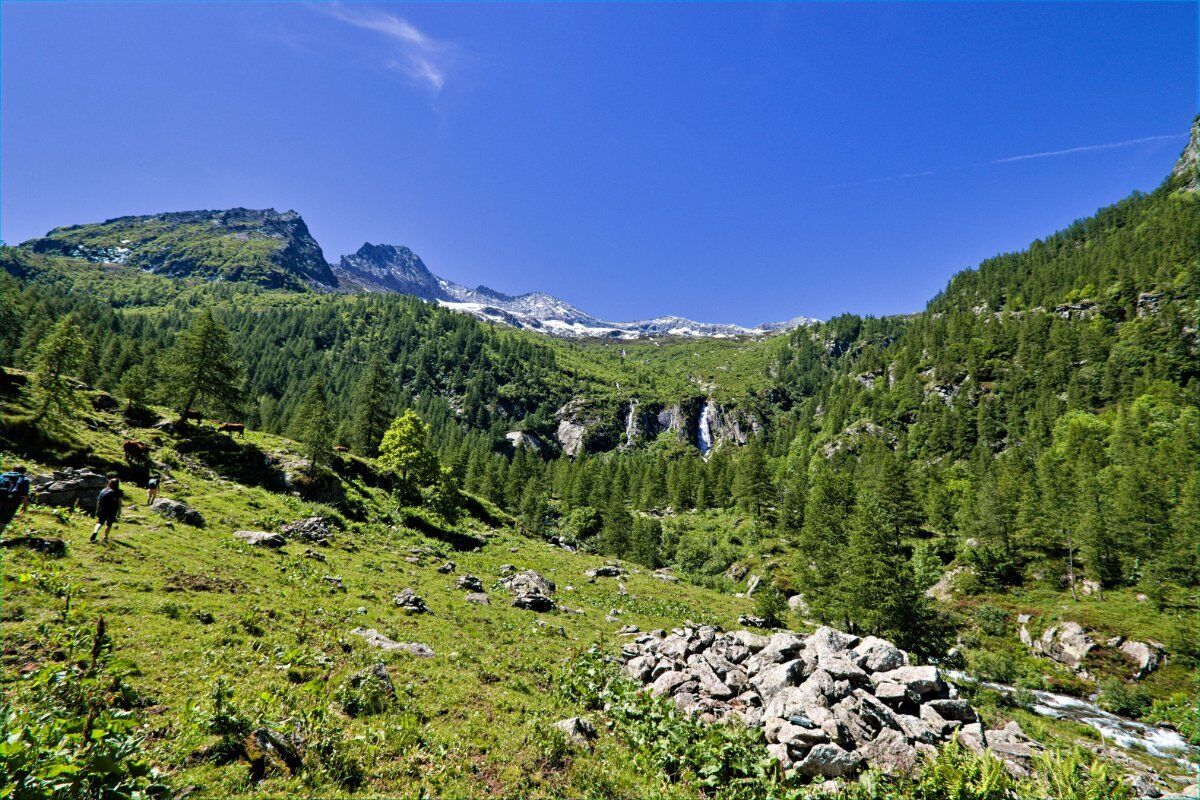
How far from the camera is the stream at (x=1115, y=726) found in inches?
1166

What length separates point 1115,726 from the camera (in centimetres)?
3356

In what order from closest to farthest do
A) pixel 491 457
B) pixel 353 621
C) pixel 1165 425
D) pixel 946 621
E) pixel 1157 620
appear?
1. pixel 353 621
2. pixel 1157 620
3. pixel 946 621
4. pixel 1165 425
5. pixel 491 457

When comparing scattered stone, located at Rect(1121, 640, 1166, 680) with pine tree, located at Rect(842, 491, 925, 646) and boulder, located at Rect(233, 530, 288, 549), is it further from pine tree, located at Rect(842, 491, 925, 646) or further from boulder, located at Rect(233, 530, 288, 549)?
boulder, located at Rect(233, 530, 288, 549)

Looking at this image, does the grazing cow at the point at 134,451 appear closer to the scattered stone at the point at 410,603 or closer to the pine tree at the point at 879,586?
the scattered stone at the point at 410,603

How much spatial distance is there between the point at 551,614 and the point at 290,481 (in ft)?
97.5

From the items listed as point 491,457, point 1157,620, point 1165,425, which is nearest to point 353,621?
point 1157,620

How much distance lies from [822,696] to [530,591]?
22.9m

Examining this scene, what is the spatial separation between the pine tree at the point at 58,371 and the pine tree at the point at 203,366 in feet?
34.1

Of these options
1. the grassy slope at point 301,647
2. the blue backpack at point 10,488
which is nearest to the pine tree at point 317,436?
the grassy slope at point 301,647

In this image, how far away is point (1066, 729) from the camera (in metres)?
31.4

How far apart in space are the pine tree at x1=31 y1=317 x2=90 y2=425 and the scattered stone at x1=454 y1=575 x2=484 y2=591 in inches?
1158

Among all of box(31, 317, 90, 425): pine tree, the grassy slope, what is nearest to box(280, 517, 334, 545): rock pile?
the grassy slope

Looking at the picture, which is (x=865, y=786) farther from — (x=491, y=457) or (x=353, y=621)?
(x=491, y=457)

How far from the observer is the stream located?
29.6 meters
